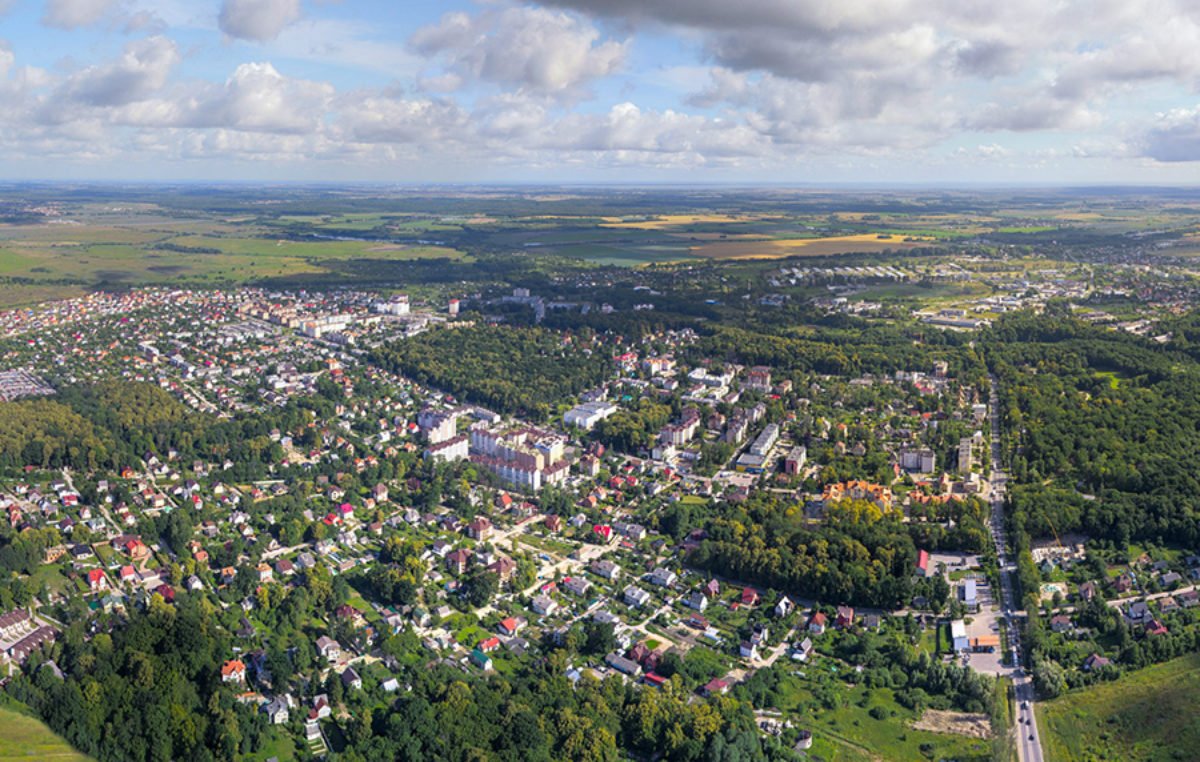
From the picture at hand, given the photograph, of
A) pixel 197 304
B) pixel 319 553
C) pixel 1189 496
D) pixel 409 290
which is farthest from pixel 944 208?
pixel 319 553

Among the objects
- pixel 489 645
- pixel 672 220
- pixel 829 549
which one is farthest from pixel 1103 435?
pixel 672 220

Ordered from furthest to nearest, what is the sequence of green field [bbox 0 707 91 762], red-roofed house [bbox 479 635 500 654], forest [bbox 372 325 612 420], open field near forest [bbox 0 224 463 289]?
open field near forest [bbox 0 224 463 289] < forest [bbox 372 325 612 420] < red-roofed house [bbox 479 635 500 654] < green field [bbox 0 707 91 762]

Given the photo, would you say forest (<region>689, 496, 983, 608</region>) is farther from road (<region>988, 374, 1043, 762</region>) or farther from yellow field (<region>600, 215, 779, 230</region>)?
yellow field (<region>600, 215, 779, 230</region>)

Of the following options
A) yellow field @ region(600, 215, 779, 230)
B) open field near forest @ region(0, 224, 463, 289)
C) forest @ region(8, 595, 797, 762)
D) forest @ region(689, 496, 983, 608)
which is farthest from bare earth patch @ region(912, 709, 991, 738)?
yellow field @ region(600, 215, 779, 230)

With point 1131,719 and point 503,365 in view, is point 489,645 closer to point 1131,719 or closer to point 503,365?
point 1131,719

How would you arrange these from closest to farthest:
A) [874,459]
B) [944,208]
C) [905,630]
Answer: [905,630]
[874,459]
[944,208]

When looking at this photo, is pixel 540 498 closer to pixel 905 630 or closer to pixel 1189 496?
pixel 905 630
